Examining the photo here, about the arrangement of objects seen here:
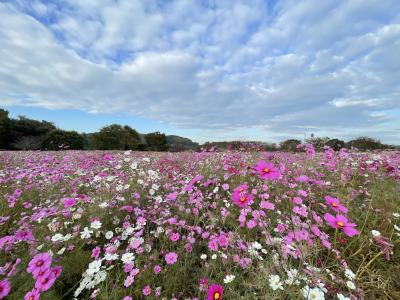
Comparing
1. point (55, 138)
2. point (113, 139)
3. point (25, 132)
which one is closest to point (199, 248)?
point (55, 138)

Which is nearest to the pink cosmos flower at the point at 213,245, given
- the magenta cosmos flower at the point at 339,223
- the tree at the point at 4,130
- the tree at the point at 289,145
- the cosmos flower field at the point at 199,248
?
the cosmos flower field at the point at 199,248

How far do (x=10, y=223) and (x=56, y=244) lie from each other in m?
1.40

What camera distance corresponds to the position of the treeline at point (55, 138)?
29328mm

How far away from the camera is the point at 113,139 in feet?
112

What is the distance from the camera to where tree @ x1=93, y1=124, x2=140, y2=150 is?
1315 inches

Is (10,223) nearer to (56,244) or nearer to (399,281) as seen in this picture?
(56,244)

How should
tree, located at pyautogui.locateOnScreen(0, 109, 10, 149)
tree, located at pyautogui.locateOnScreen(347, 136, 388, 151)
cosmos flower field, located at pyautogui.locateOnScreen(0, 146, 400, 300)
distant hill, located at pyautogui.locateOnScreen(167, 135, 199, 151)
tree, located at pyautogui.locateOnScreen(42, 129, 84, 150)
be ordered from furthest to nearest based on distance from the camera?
tree, located at pyautogui.locateOnScreen(42, 129, 84, 150)
tree, located at pyautogui.locateOnScreen(0, 109, 10, 149)
distant hill, located at pyautogui.locateOnScreen(167, 135, 199, 151)
tree, located at pyautogui.locateOnScreen(347, 136, 388, 151)
cosmos flower field, located at pyautogui.locateOnScreen(0, 146, 400, 300)

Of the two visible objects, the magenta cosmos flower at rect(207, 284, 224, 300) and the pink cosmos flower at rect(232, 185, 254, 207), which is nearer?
the magenta cosmos flower at rect(207, 284, 224, 300)

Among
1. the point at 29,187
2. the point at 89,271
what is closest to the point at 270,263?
the point at 89,271

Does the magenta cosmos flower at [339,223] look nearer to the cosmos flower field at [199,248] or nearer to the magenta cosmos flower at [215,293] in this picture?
the cosmos flower field at [199,248]

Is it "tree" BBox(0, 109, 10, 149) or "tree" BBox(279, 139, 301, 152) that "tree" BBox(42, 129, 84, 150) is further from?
"tree" BBox(279, 139, 301, 152)

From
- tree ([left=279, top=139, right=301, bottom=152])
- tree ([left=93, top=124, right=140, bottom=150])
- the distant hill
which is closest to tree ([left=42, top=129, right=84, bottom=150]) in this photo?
tree ([left=93, top=124, right=140, bottom=150])

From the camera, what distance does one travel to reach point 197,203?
2.70 metres

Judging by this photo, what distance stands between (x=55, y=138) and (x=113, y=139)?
7437 millimetres
